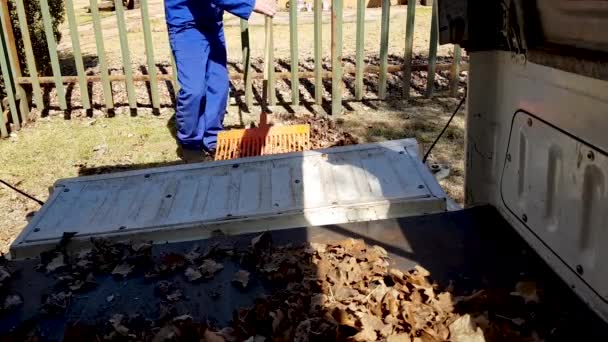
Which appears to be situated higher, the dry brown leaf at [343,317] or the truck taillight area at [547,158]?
the truck taillight area at [547,158]

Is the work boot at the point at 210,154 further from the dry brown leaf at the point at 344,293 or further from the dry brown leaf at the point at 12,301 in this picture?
the dry brown leaf at the point at 344,293

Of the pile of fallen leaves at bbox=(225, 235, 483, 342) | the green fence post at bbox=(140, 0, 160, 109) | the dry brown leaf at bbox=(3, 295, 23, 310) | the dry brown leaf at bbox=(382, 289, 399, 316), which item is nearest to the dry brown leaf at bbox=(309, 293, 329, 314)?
the pile of fallen leaves at bbox=(225, 235, 483, 342)

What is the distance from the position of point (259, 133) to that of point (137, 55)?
203 inches

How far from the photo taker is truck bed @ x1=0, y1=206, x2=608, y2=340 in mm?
1784

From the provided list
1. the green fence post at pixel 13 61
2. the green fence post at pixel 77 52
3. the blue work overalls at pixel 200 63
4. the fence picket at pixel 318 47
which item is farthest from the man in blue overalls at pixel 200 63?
the green fence post at pixel 13 61

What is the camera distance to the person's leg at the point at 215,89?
5.21 m

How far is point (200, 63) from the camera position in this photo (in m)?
5.00

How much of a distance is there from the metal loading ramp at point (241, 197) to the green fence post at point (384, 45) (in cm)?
296

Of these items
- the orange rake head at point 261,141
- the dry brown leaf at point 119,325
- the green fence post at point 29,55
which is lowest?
the orange rake head at point 261,141

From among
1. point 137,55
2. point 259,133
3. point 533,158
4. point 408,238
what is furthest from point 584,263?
point 137,55

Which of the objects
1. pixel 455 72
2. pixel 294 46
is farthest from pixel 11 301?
pixel 455 72

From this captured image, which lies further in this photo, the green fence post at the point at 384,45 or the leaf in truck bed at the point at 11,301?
the green fence post at the point at 384,45

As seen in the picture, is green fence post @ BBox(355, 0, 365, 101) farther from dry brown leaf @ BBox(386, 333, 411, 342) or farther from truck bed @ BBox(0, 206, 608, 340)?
dry brown leaf @ BBox(386, 333, 411, 342)

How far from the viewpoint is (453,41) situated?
2.22 metres
